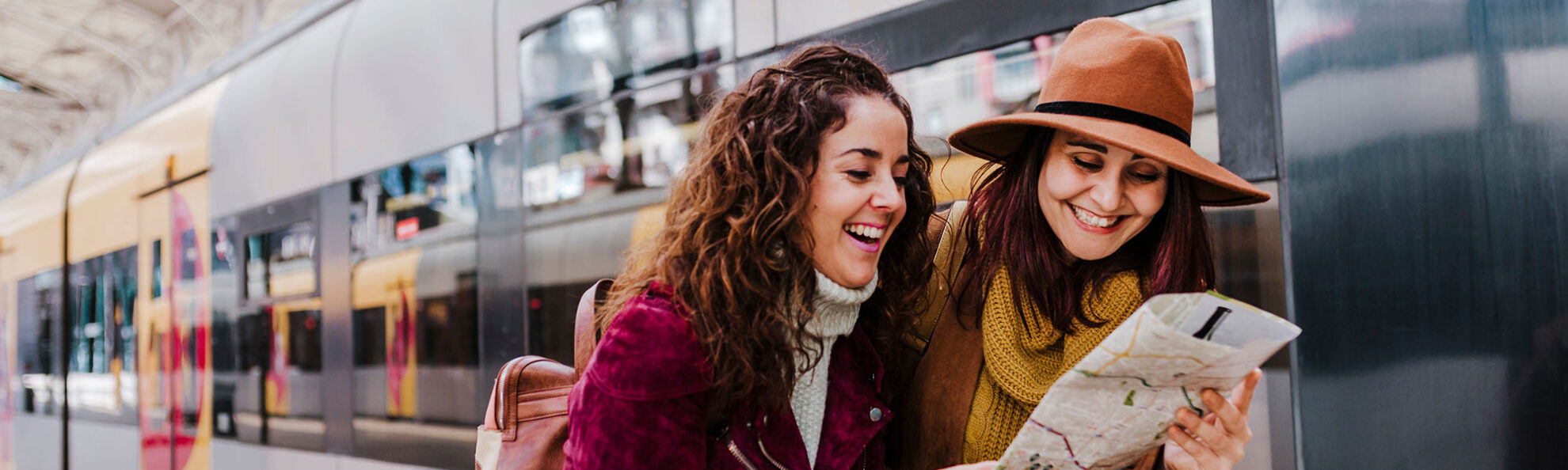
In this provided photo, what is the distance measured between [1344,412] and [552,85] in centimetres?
219

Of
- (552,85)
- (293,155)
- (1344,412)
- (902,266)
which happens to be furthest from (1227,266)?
(293,155)

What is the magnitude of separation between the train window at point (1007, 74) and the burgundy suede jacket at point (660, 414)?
2.99 ft

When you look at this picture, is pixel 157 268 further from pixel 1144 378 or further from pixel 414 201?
pixel 1144 378

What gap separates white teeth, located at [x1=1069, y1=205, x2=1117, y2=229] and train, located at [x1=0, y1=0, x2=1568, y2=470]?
515 millimetres

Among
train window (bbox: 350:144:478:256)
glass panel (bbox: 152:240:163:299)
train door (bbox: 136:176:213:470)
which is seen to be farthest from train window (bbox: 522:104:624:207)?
glass panel (bbox: 152:240:163:299)

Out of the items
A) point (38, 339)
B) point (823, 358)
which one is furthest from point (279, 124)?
point (38, 339)

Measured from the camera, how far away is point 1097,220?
1.29 m

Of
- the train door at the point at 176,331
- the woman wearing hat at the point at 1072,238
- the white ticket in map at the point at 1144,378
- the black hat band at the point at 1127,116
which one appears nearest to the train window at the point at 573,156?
the woman wearing hat at the point at 1072,238

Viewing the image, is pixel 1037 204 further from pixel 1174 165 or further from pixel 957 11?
pixel 957 11

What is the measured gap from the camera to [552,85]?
9.91 ft

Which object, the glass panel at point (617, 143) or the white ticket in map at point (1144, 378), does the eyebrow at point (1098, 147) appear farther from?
the glass panel at point (617, 143)

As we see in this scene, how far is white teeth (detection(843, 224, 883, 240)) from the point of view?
3.84 feet

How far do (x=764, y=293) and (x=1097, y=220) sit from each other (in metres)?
0.44

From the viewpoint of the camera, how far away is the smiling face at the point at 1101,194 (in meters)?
1.27
